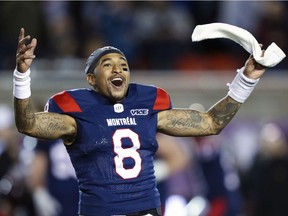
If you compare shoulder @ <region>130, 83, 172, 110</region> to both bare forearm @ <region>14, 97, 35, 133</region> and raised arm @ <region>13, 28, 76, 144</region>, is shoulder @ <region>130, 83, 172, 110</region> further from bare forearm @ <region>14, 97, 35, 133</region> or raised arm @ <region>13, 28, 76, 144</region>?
bare forearm @ <region>14, 97, 35, 133</region>

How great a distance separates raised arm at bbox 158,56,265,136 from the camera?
18.9 feet

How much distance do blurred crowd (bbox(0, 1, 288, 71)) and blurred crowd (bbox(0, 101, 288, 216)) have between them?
1.06 m

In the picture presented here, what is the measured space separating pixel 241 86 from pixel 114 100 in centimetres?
72

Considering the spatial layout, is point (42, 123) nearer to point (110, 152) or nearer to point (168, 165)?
point (110, 152)

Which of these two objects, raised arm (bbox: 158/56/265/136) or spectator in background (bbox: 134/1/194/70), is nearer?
raised arm (bbox: 158/56/265/136)

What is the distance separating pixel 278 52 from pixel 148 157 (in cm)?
89

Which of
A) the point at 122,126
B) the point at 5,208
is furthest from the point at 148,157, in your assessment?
the point at 5,208

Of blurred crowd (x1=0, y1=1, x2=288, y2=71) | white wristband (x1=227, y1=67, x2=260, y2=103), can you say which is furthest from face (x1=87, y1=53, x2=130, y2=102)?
blurred crowd (x1=0, y1=1, x2=288, y2=71)

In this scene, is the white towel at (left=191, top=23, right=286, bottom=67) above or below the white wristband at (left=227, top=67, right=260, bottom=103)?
above

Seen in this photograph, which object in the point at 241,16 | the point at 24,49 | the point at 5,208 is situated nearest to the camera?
the point at 24,49

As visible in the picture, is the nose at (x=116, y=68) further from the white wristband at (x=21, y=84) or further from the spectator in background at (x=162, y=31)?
the spectator in background at (x=162, y=31)

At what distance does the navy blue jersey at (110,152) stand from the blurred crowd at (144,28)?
5.59 m

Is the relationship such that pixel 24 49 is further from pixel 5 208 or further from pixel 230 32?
pixel 5 208

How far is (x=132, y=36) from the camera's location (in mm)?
11594
